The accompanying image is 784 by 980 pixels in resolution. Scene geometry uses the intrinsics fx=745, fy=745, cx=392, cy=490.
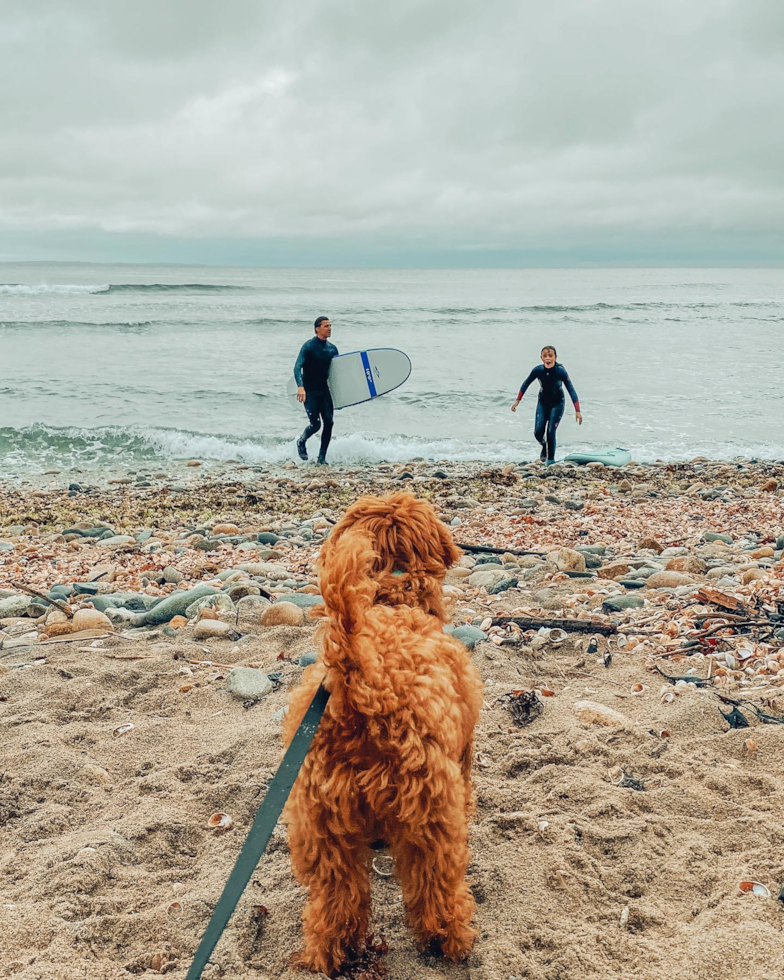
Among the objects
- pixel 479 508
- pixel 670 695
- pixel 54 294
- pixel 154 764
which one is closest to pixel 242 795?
pixel 154 764

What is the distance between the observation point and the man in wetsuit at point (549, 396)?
13422mm

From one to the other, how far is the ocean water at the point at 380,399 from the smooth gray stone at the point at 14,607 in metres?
8.36

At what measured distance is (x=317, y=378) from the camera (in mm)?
13812

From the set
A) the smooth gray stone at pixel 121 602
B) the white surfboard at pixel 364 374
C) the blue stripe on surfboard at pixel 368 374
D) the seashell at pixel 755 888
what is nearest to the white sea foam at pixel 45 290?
the white surfboard at pixel 364 374

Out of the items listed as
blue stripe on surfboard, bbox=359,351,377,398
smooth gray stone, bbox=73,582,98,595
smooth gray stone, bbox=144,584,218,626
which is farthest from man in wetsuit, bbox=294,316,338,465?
smooth gray stone, bbox=144,584,218,626

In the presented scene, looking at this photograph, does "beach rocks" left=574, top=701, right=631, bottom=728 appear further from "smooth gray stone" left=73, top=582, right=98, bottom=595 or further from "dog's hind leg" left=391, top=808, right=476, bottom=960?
"smooth gray stone" left=73, top=582, right=98, bottom=595

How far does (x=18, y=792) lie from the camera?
3.28 m

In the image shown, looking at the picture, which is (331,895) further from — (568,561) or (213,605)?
(568,561)

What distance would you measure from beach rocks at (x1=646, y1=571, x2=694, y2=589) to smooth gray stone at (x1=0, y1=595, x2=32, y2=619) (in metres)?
4.76

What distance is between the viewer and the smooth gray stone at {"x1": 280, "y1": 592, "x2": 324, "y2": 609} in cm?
550

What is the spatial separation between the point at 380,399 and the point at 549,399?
772 centimetres

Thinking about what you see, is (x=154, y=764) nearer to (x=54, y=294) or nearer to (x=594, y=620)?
(x=594, y=620)

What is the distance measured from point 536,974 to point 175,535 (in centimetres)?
702

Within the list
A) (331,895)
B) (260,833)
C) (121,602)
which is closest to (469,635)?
(331,895)
